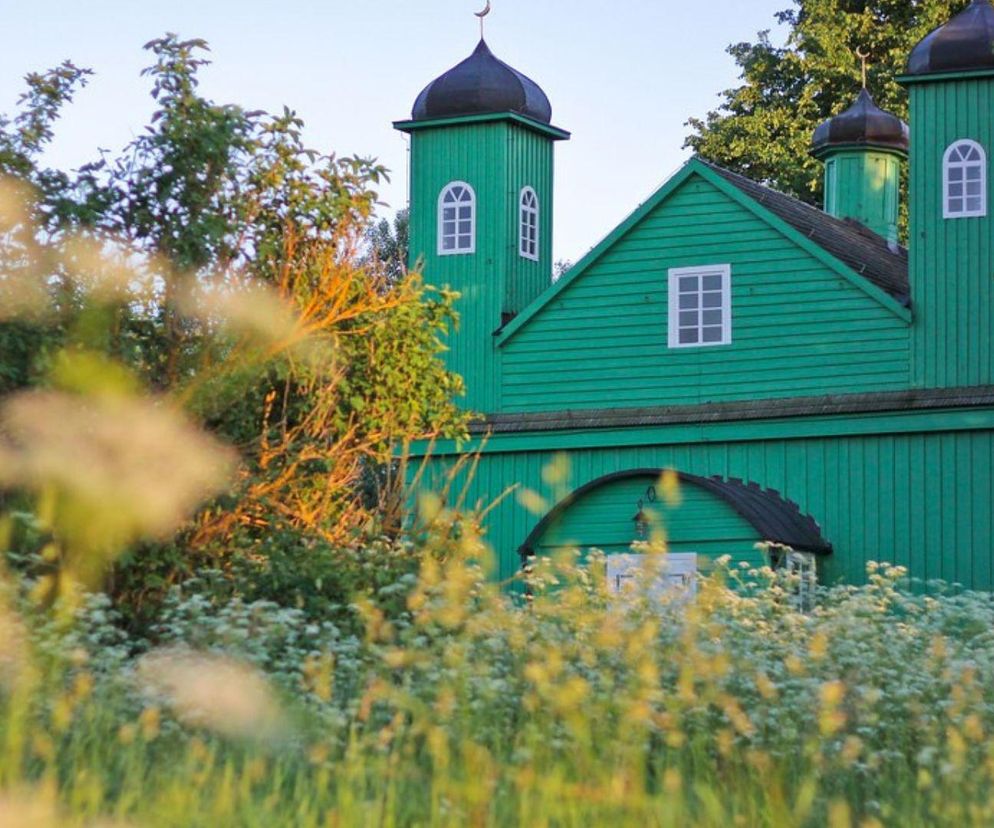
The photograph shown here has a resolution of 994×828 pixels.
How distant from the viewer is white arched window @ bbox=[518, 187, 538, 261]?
27.9 metres

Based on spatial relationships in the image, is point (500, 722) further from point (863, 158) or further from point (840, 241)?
point (863, 158)

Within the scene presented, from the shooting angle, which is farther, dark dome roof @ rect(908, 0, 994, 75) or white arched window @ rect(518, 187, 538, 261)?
white arched window @ rect(518, 187, 538, 261)

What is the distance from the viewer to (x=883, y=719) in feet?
32.3

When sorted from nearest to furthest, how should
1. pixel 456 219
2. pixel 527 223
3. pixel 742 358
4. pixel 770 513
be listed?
pixel 770 513 < pixel 742 358 < pixel 456 219 < pixel 527 223

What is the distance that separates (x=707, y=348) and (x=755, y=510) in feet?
9.68

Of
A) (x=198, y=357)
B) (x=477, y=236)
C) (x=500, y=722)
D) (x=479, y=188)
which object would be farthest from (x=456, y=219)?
(x=500, y=722)

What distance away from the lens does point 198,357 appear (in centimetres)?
1371

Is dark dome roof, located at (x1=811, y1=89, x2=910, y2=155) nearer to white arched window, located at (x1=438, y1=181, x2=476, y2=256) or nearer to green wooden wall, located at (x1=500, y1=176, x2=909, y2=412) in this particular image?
white arched window, located at (x1=438, y1=181, x2=476, y2=256)

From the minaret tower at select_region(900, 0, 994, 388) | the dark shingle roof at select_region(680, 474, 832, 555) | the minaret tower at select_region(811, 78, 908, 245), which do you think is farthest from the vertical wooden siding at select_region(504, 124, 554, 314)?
the minaret tower at select_region(811, 78, 908, 245)

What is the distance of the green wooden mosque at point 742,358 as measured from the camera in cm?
2336

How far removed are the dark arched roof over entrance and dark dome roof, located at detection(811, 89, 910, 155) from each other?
35.1 ft

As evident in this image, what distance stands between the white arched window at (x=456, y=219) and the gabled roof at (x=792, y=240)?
1.65 m

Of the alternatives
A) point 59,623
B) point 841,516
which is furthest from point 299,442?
point 841,516

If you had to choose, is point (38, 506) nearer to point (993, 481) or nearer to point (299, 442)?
point (299, 442)
